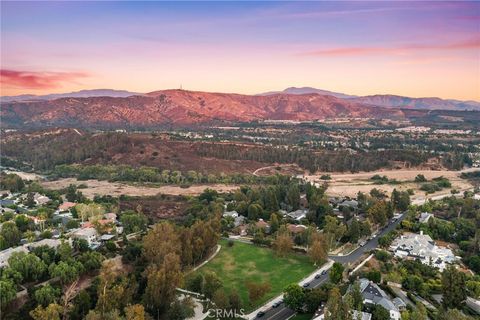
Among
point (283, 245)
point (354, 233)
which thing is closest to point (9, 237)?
point (283, 245)

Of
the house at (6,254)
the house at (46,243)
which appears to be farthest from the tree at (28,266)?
the house at (46,243)

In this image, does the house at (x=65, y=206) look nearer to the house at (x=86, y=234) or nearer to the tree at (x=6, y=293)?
the house at (x=86, y=234)

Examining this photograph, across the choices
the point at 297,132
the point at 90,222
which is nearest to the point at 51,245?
the point at 90,222

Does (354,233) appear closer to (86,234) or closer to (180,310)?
(180,310)

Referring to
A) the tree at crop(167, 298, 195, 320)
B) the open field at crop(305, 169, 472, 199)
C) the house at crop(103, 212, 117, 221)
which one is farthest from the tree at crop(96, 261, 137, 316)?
the open field at crop(305, 169, 472, 199)

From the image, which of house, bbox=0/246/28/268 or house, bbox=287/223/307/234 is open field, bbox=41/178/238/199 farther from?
house, bbox=0/246/28/268

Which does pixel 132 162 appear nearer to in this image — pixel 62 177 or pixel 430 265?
pixel 62 177
